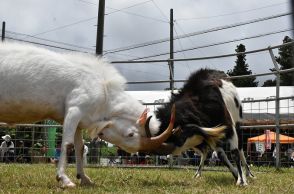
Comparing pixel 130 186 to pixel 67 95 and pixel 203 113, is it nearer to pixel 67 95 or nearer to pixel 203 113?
pixel 67 95

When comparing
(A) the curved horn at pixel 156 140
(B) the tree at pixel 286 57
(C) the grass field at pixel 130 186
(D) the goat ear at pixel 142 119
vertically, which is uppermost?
(B) the tree at pixel 286 57

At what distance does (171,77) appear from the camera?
13672mm

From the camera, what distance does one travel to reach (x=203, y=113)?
8.62 metres

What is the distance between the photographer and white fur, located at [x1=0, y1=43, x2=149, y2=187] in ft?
23.6

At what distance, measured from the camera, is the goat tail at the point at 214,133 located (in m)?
8.09

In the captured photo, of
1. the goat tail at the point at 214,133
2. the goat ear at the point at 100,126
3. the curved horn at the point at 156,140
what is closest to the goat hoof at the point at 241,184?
the goat tail at the point at 214,133

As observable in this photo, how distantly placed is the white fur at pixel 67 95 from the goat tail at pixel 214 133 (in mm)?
1094

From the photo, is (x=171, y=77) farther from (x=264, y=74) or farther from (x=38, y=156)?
(x=38, y=156)

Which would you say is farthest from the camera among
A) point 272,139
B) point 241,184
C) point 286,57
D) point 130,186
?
point 272,139

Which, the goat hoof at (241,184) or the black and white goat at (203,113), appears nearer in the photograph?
the goat hoof at (241,184)

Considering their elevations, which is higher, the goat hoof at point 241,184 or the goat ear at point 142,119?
the goat ear at point 142,119

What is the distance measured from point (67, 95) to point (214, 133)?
7.81 ft

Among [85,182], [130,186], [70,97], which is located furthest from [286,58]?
[85,182]

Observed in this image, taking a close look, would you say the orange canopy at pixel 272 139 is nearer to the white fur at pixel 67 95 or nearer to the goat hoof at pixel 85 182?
the white fur at pixel 67 95
